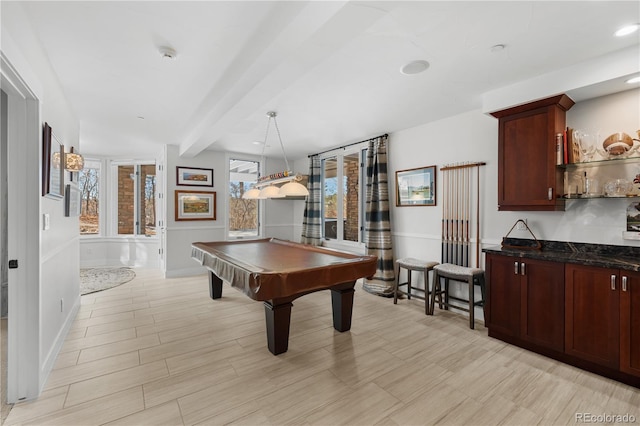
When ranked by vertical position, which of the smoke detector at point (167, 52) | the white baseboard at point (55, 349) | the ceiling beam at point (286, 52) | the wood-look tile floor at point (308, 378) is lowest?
the wood-look tile floor at point (308, 378)

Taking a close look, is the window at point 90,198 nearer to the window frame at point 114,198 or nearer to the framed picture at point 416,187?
the window frame at point 114,198

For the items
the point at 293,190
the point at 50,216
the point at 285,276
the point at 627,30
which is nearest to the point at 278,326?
the point at 285,276

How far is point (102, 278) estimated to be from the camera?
5.28m

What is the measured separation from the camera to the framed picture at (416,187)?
405 centimetres

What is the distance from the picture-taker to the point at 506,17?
1.84 m

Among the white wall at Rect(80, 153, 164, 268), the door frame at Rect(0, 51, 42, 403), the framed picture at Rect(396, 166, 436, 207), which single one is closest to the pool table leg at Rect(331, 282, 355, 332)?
the framed picture at Rect(396, 166, 436, 207)

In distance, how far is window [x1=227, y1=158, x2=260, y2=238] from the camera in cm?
629

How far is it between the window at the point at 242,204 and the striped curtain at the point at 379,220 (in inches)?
108

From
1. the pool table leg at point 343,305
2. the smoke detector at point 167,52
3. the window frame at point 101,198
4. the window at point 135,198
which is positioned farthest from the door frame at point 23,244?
the window frame at point 101,198

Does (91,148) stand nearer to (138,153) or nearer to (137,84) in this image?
(138,153)

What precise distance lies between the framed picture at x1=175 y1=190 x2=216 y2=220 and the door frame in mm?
3637

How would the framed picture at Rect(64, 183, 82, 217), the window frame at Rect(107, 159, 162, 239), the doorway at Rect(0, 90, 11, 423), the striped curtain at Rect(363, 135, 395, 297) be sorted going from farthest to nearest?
the window frame at Rect(107, 159, 162, 239) → the striped curtain at Rect(363, 135, 395, 297) → the framed picture at Rect(64, 183, 82, 217) → the doorway at Rect(0, 90, 11, 423)

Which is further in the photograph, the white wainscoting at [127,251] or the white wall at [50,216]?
the white wainscoting at [127,251]

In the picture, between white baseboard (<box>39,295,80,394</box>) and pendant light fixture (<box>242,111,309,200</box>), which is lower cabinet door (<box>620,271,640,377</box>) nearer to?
pendant light fixture (<box>242,111,309,200</box>)
